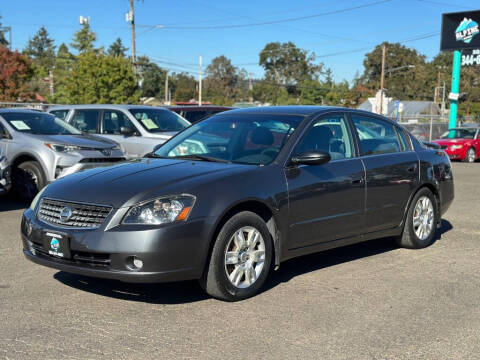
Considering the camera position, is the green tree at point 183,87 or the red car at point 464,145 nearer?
the red car at point 464,145

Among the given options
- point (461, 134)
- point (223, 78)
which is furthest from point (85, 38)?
point (461, 134)

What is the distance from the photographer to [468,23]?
35.8 m

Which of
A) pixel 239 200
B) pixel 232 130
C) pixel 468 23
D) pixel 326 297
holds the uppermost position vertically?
pixel 468 23

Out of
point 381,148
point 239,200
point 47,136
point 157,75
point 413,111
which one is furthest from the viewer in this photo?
point 157,75

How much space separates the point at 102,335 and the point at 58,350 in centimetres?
36

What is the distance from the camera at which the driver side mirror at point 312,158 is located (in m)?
5.46

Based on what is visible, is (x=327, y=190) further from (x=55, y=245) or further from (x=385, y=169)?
(x=55, y=245)

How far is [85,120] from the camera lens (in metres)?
13.2

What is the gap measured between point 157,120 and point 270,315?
8.75 meters

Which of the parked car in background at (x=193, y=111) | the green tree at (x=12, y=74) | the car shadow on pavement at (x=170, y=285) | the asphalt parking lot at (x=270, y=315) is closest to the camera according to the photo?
the asphalt parking lot at (x=270, y=315)

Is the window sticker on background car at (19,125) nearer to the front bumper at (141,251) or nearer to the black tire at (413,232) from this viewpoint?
the front bumper at (141,251)

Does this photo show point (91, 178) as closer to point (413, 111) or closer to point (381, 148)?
point (381, 148)

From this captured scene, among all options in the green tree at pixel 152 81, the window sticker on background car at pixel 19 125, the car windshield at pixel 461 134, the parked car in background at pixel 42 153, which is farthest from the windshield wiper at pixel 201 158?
the green tree at pixel 152 81

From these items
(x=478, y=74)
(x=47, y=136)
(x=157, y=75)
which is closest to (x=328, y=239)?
(x=47, y=136)
